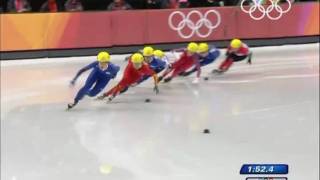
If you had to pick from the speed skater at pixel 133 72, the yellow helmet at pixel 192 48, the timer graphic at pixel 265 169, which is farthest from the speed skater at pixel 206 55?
the timer graphic at pixel 265 169

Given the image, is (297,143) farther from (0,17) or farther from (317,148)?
(0,17)

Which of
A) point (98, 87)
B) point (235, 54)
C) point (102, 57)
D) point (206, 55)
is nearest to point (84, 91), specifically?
point (98, 87)

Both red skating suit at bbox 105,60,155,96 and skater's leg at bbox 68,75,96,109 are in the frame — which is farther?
red skating suit at bbox 105,60,155,96

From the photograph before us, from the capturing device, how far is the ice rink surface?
15.5ft

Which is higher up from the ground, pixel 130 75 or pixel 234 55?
pixel 130 75

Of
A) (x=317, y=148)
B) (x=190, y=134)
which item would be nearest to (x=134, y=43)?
(x=190, y=134)

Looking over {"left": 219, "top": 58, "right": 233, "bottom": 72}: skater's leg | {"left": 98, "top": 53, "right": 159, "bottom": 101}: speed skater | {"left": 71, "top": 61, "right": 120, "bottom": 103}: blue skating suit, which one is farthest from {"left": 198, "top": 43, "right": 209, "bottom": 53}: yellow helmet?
{"left": 71, "top": 61, "right": 120, "bottom": 103}: blue skating suit

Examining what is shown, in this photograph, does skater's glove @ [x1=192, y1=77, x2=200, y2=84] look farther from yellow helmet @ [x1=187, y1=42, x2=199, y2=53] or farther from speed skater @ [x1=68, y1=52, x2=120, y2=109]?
speed skater @ [x1=68, y1=52, x2=120, y2=109]

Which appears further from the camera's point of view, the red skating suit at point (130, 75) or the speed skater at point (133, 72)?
the red skating suit at point (130, 75)

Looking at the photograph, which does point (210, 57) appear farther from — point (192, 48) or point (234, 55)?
point (192, 48)

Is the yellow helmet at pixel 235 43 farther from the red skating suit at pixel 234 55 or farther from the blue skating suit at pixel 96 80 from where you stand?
the blue skating suit at pixel 96 80

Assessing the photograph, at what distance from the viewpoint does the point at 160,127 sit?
270 inches

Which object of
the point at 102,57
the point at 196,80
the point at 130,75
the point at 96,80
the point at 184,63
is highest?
the point at 102,57

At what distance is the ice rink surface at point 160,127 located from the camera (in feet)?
15.5
